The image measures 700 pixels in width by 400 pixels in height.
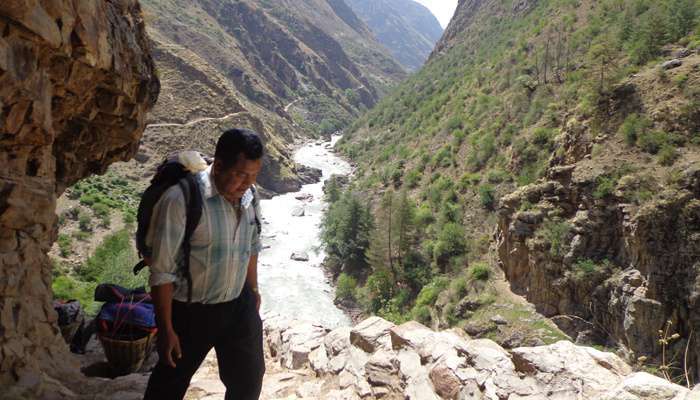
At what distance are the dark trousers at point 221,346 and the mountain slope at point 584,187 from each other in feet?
17.9

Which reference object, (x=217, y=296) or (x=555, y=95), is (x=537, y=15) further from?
(x=217, y=296)

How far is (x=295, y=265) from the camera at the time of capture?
106ft

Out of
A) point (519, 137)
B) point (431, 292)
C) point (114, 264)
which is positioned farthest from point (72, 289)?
point (519, 137)

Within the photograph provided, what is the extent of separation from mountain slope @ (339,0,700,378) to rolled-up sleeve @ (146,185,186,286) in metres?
6.11

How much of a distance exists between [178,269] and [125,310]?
282cm

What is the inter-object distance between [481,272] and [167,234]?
19041mm

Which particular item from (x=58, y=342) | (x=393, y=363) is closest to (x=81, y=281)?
(x=58, y=342)

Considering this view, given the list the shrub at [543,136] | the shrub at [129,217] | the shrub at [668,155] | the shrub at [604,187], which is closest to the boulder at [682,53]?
the shrub at [668,155]

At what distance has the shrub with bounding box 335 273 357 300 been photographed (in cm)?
2706

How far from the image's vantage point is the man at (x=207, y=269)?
7.13 ft

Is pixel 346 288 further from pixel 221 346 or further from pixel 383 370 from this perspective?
pixel 221 346

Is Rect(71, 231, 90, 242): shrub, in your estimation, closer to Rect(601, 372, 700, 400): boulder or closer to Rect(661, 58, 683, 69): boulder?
Rect(601, 372, 700, 400): boulder

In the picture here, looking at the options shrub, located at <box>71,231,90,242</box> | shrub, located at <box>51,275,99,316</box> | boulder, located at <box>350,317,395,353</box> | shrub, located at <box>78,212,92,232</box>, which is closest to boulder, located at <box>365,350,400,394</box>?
boulder, located at <box>350,317,395,353</box>

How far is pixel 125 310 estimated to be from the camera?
15.0 ft
